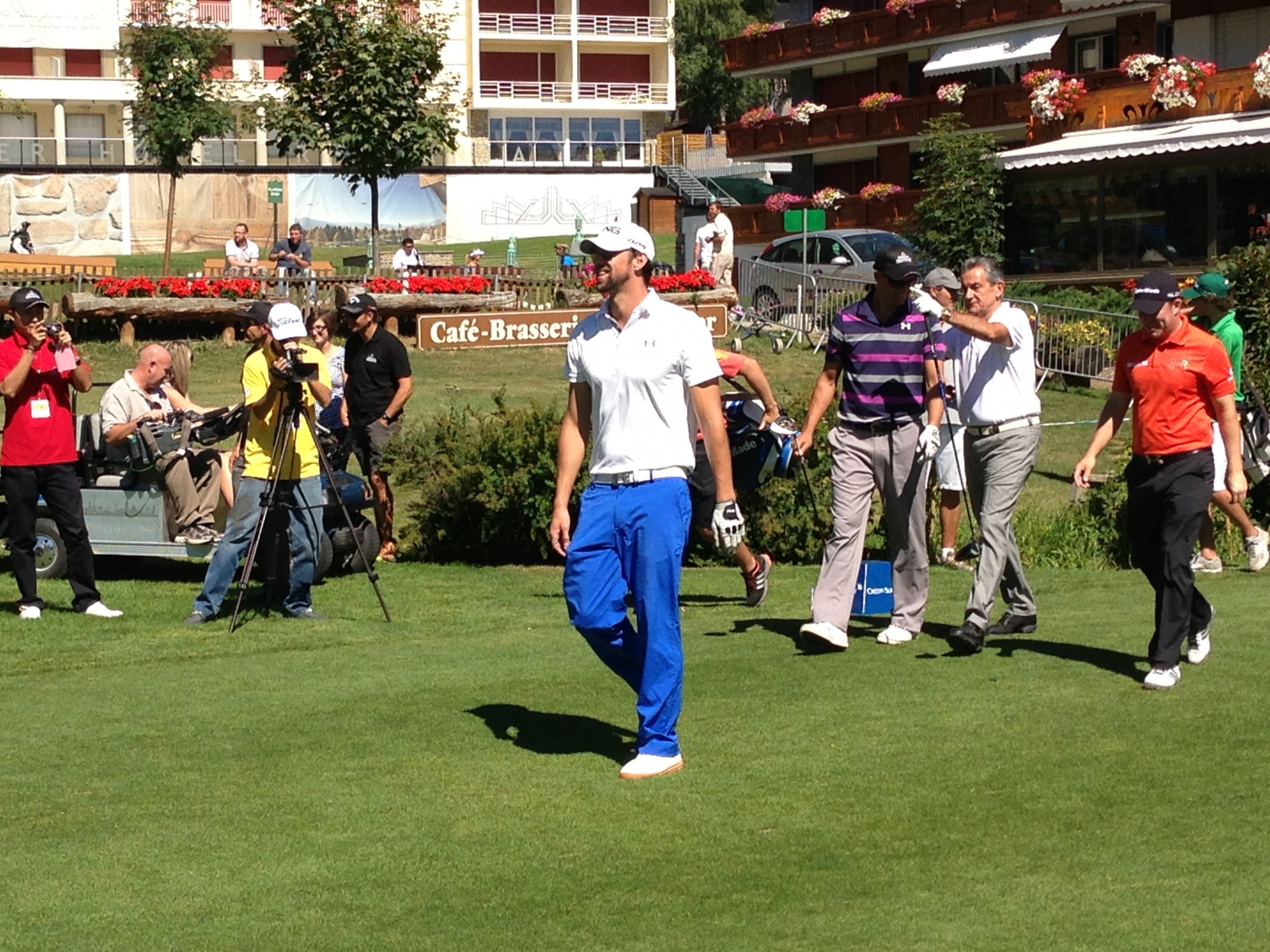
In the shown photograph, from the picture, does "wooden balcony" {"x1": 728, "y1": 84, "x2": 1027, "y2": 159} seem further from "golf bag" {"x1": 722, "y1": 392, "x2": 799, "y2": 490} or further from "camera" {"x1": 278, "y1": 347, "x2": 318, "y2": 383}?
"camera" {"x1": 278, "y1": 347, "x2": 318, "y2": 383}

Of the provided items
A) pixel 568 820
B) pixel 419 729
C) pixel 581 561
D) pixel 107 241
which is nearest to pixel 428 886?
pixel 568 820

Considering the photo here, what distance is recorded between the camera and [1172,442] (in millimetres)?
8438

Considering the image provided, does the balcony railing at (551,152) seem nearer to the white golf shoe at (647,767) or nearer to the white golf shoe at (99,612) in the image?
the white golf shoe at (99,612)

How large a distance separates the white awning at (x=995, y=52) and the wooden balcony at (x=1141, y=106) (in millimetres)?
6667

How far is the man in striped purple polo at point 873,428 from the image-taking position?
9.20 metres

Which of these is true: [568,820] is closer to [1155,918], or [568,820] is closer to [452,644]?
[1155,918]

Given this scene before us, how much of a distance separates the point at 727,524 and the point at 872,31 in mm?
42015

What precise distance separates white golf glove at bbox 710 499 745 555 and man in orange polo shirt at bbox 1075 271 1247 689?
2.20 m

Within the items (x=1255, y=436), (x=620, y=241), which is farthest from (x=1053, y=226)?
(x=620, y=241)

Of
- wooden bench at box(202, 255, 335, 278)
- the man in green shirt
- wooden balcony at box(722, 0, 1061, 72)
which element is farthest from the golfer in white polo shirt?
wooden balcony at box(722, 0, 1061, 72)

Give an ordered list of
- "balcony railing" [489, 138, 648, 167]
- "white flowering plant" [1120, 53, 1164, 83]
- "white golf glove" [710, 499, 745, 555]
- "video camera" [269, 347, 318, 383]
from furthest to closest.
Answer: "balcony railing" [489, 138, 648, 167] → "white flowering plant" [1120, 53, 1164, 83] → "video camera" [269, 347, 318, 383] → "white golf glove" [710, 499, 745, 555]

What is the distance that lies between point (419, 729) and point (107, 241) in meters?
58.9

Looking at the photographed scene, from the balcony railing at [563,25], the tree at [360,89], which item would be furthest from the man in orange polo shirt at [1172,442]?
the balcony railing at [563,25]

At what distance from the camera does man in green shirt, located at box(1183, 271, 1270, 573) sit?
12.0 metres
